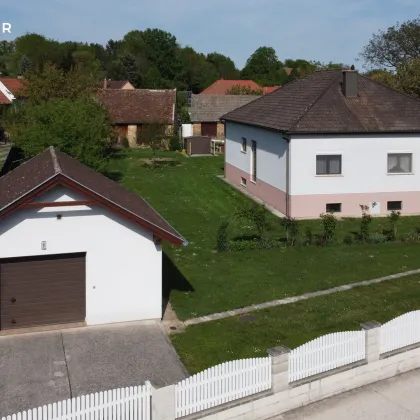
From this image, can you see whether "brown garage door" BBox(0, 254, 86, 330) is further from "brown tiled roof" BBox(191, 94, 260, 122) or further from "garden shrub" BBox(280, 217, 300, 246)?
"brown tiled roof" BBox(191, 94, 260, 122)

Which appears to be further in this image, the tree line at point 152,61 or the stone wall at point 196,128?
the tree line at point 152,61

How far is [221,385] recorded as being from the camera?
10.4 metres

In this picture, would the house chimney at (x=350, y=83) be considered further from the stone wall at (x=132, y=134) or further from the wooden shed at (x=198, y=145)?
the stone wall at (x=132, y=134)

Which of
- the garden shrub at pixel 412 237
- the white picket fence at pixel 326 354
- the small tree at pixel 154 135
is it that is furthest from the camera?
the small tree at pixel 154 135

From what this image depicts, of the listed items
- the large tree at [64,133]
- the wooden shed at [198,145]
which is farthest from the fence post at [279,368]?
the wooden shed at [198,145]

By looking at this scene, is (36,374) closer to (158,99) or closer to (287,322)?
(287,322)

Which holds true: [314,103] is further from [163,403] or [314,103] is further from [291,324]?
[163,403]

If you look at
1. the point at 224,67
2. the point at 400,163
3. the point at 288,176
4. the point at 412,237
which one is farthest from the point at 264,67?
the point at 412,237

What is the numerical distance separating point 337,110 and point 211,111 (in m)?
33.5

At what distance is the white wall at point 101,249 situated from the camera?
46.2 ft

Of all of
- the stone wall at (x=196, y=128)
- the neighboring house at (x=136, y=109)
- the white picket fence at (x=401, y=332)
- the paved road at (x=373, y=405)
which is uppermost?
the neighboring house at (x=136, y=109)

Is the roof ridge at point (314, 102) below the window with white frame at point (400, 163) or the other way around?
the other way around

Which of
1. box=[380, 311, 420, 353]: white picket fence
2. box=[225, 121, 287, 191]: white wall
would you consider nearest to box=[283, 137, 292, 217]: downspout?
box=[225, 121, 287, 191]: white wall

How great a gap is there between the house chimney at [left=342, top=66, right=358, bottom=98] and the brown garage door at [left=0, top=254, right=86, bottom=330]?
62.5 feet
